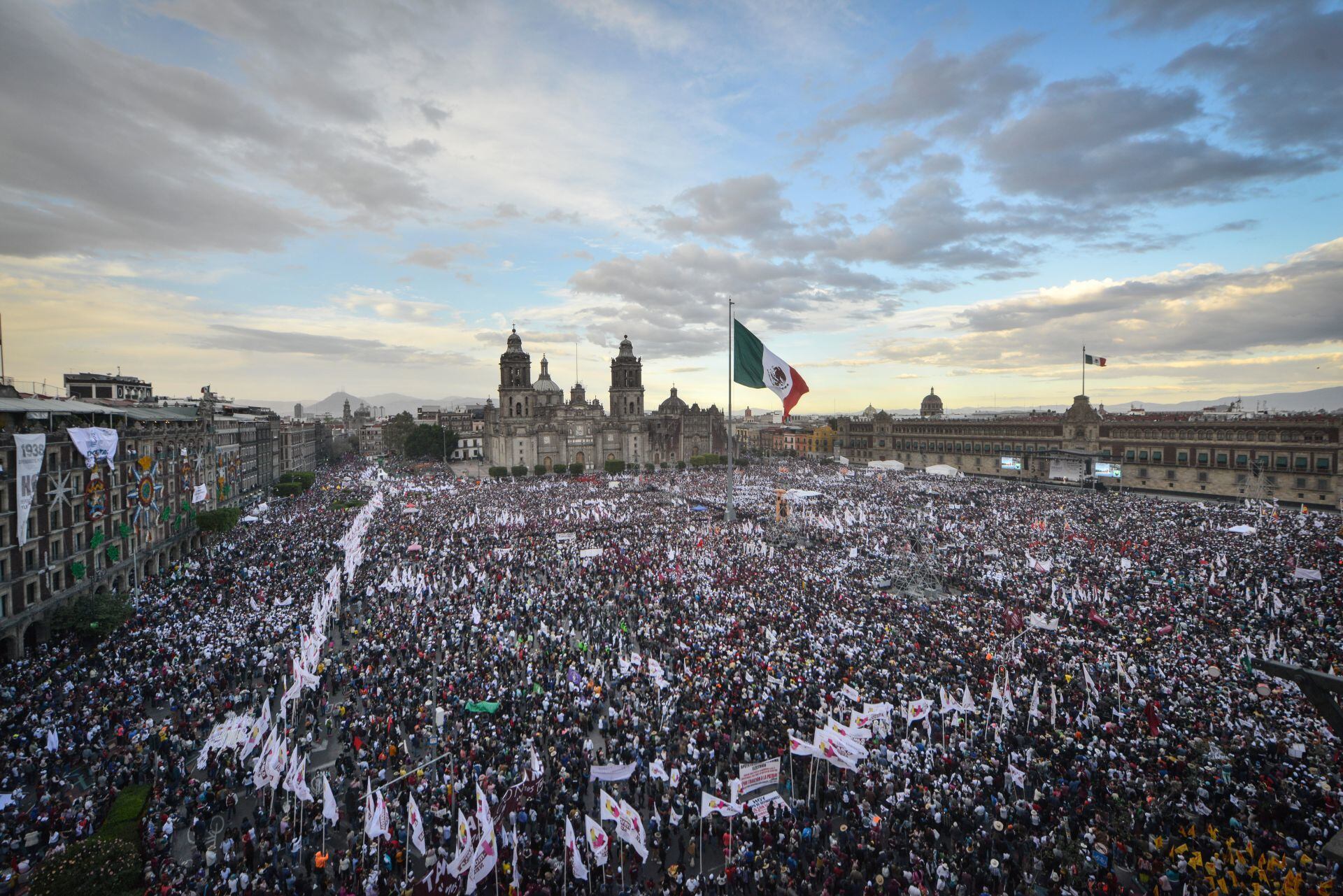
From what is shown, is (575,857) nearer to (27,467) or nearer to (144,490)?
(27,467)

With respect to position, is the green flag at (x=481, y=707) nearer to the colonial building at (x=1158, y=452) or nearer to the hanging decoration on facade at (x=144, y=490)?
the hanging decoration on facade at (x=144, y=490)

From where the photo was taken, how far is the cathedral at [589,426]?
9750 cm

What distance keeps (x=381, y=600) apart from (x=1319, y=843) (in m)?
30.0

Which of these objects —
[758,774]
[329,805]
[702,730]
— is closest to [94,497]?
[329,805]

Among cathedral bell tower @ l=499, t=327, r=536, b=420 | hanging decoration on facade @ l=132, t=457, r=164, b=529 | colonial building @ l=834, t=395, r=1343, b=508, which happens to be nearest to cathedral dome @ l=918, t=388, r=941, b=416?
colonial building @ l=834, t=395, r=1343, b=508

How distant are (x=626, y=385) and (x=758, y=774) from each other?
9747 centimetres

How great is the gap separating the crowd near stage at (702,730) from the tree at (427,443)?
79.4 metres

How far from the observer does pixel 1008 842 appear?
40.4 feet

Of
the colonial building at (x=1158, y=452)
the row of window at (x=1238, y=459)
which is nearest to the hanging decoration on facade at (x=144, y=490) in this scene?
the colonial building at (x=1158, y=452)

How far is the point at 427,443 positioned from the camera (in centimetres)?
10962

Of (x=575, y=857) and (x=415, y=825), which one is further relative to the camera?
(x=415, y=825)

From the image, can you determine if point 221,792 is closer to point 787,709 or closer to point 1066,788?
point 787,709

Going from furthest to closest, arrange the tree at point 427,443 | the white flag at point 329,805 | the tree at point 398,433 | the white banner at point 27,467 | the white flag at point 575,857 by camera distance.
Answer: the tree at point 398,433 < the tree at point 427,443 < the white banner at point 27,467 < the white flag at point 329,805 < the white flag at point 575,857

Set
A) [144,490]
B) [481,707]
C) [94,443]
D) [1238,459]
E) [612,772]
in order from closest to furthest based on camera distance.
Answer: [612,772]
[481,707]
[94,443]
[144,490]
[1238,459]
